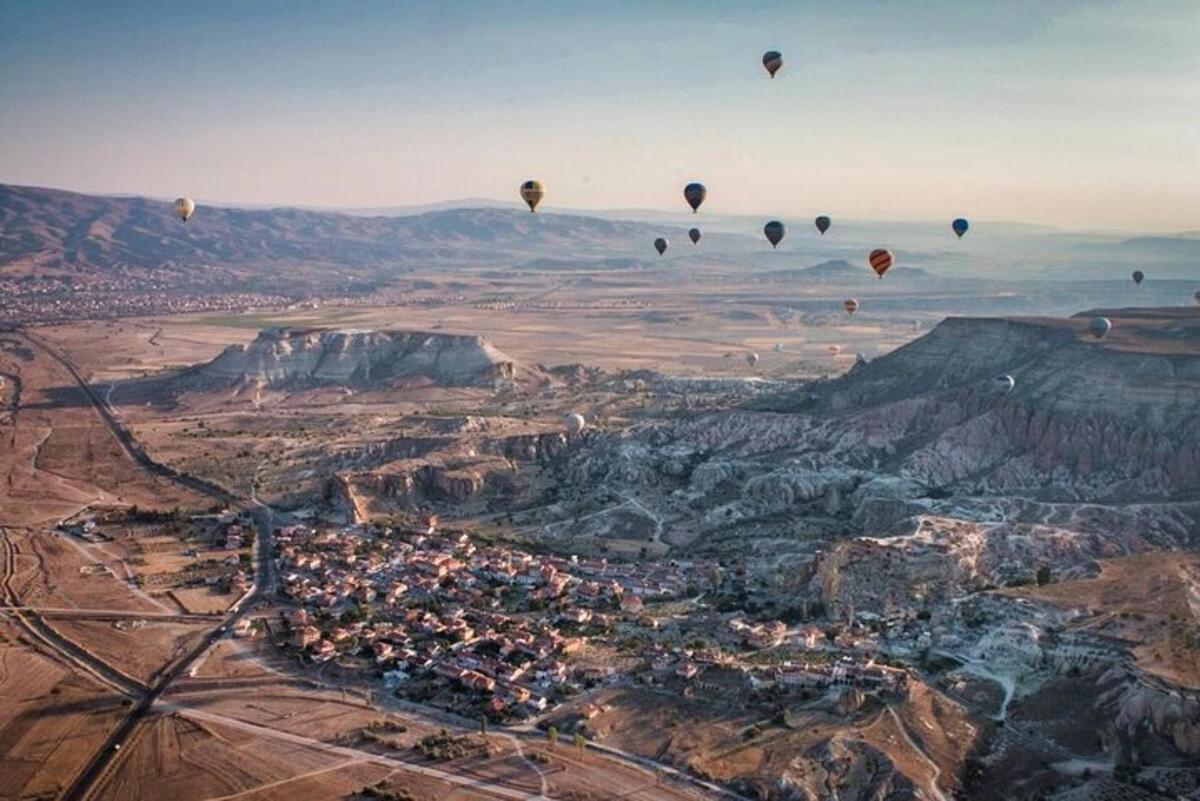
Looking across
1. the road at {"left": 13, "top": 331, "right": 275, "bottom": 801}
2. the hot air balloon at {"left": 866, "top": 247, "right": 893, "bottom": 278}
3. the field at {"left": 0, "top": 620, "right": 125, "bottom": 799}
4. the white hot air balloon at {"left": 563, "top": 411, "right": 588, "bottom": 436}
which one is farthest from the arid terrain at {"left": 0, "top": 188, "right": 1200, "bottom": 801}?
the hot air balloon at {"left": 866, "top": 247, "right": 893, "bottom": 278}

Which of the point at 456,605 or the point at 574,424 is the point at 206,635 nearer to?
the point at 456,605

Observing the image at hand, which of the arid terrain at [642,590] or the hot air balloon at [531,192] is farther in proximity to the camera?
the hot air balloon at [531,192]

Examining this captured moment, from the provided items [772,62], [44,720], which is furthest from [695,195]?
[44,720]

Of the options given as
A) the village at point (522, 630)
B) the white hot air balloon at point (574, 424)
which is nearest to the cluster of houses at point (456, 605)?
the village at point (522, 630)

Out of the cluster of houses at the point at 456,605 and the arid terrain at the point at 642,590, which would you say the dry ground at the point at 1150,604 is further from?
the cluster of houses at the point at 456,605

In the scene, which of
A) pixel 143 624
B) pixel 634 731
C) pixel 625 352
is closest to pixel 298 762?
pixel 634 731

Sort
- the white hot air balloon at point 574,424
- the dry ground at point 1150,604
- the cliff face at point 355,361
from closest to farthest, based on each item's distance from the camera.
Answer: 1. the dry ground at point 1150,604
2. the white hot air balloon at point 574,424
3. the cliff face at point 355,361

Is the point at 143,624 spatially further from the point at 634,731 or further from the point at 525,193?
the point at 525,193
